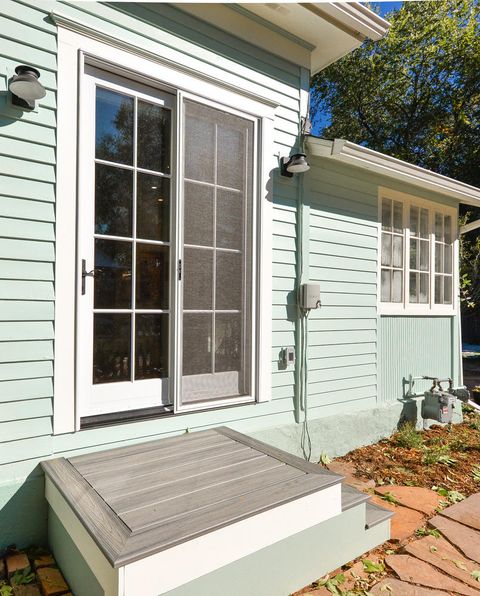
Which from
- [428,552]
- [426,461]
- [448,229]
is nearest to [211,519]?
[428,552]

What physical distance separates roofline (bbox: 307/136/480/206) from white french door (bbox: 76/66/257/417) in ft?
2.20

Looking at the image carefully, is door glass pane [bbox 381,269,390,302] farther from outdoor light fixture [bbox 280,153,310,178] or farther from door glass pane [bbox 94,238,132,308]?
door glass pane [bbox 94,238,132,308]

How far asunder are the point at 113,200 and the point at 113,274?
18.0 inches

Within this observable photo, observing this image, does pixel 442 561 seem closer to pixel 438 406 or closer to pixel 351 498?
pixel 351 498

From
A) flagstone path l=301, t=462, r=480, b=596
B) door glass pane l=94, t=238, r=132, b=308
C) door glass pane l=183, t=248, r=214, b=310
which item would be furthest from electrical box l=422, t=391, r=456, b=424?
door glass pane l=94, t=238, r=132, b=308

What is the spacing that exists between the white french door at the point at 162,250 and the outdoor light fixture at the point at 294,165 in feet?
0.98

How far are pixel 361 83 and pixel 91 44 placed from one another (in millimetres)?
9223

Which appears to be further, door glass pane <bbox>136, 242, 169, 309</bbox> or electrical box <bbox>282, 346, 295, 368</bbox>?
electrical box <bbox>282, 346, 295, 368</bbox>

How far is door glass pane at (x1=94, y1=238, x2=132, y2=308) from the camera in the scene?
93.1 inches

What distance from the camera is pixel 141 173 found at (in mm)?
2516

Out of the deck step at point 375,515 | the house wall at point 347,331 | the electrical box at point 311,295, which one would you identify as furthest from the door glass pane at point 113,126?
the deck step at point 375,515

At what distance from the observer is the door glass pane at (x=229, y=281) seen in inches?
112

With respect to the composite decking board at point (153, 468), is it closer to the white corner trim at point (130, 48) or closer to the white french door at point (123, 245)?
the white french door at point (123, 245)

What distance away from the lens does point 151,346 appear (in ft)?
8.38
